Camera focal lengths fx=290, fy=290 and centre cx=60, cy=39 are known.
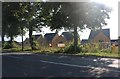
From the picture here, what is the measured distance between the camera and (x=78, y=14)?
3180cm

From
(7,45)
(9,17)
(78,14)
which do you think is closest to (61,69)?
(9,17)

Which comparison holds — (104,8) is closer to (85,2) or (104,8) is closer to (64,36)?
(85,2)

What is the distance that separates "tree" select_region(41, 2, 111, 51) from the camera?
31781 millimetres

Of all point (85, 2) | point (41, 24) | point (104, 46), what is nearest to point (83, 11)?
point (85, 2)

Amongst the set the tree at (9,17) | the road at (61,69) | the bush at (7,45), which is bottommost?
the road at (61,69)

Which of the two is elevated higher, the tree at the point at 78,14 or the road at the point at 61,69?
the tree at the point at 78,14

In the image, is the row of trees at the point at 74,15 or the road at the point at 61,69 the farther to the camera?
the row of trees at the point at 74,15

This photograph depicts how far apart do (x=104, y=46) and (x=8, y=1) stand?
18418mm

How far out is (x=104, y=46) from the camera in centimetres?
3778

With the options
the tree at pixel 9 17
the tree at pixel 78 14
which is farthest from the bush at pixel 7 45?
the tree at pixel 9 17

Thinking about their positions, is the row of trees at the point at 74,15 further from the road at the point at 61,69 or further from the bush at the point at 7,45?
the bush at the point at 7,45

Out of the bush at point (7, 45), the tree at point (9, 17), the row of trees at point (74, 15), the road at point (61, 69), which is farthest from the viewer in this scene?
the bush at point (7, 45)

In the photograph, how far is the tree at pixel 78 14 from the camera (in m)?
31.8

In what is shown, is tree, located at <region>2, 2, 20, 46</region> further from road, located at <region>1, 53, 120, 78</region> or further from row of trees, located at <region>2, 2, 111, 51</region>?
road, located at <region>1, 53, 120, 78</region>
